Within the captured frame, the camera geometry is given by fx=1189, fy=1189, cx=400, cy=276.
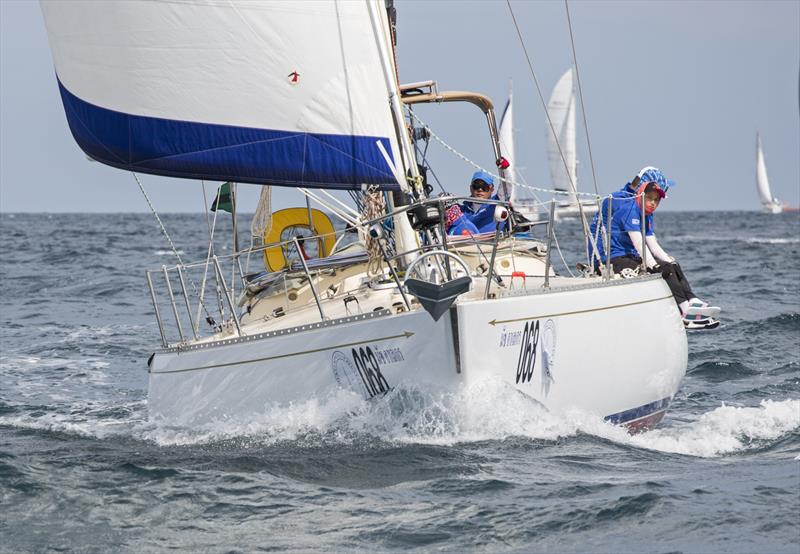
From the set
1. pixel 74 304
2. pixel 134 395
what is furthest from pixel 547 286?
pixel 74 304

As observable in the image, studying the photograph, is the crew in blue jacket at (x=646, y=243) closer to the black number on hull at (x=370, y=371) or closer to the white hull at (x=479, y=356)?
the white hull at (x=479, y=356)

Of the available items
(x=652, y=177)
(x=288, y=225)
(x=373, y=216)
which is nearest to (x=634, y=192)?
(x=652, y=177)

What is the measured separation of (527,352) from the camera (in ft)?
23.5

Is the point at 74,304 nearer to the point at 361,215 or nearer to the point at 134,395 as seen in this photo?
the point at 134,395

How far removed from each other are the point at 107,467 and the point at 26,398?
3.87 meters

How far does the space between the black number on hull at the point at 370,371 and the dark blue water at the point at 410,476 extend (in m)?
0.09

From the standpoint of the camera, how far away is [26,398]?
10648 mm

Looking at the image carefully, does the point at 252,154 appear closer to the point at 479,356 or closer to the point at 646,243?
the point at 479,356

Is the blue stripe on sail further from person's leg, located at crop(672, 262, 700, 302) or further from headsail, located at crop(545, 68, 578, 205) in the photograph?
headsail, located at crop(545, 68, 578, 205)

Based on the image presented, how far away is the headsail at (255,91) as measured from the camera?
8.00m

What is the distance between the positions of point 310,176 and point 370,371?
1634mm

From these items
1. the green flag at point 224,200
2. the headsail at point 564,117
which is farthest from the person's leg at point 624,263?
the headsail at point 564,117

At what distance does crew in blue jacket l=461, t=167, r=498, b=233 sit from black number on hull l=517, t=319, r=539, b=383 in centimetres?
298

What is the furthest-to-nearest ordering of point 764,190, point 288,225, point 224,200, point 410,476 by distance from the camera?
point 764,190 < point 288,225 < point 224,200 < point 410,476
